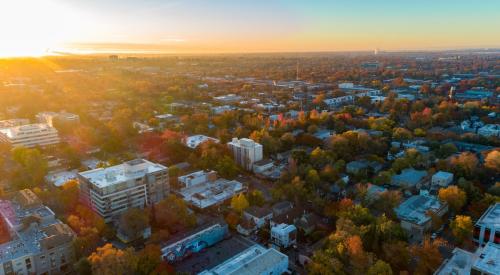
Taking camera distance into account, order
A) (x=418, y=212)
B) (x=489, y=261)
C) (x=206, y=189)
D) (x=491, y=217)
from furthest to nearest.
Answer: (x=206, y=189), (x=418, y=212), (x=491, y=217), (x=489, y=261)

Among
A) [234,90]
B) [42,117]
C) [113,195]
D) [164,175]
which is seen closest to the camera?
[113,195]

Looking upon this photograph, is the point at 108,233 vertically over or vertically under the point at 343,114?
under

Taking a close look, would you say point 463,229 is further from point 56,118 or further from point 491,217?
point 56,118

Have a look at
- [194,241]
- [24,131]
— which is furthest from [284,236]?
[24,131]

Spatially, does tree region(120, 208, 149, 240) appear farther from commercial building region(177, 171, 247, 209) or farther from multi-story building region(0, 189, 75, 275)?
commercial building region(177, 171, 247, 209)

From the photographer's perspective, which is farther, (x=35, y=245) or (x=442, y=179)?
(x=442, y=179)

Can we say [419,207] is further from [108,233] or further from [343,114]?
[343,114]

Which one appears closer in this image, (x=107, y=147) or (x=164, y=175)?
(x=164, y=175)

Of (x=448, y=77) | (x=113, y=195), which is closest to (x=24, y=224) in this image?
(x=113, y=195)
